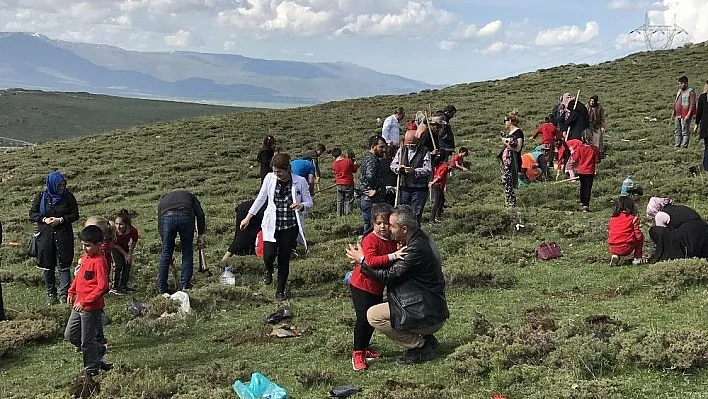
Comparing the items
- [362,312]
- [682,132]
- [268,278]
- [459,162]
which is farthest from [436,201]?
[682,132]

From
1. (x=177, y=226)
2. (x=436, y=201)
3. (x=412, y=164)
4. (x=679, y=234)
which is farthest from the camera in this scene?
(x=436, y=201)

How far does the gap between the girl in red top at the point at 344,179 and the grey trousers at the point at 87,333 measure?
1065cm

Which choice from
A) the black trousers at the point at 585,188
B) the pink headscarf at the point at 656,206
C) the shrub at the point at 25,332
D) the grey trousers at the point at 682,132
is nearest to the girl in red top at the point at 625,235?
the pink headscarf at the point at 656,206

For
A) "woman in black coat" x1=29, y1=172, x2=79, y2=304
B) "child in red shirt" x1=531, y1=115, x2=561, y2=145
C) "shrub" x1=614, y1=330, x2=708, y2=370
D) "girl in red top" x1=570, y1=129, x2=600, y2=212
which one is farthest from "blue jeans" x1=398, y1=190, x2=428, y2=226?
"child in red shirt" x1=531, y1=115, x2=561, y2=145

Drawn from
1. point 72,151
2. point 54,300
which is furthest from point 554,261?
point 72,151

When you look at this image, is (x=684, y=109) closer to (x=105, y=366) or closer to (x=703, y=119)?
(x=703, y=119)

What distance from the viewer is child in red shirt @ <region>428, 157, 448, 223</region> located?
15.7 m

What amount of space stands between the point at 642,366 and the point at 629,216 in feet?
15.8

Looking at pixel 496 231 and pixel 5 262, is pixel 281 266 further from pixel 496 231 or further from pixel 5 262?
pixel 5 262

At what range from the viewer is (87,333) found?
299 inches

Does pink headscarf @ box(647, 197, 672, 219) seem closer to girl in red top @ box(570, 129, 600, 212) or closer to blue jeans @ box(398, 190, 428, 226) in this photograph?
girl in red top @ box(570, 129, 600, 212)

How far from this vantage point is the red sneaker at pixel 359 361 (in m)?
7.55

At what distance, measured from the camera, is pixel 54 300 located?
11.9 metres

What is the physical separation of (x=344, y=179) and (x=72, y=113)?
9043 cm
